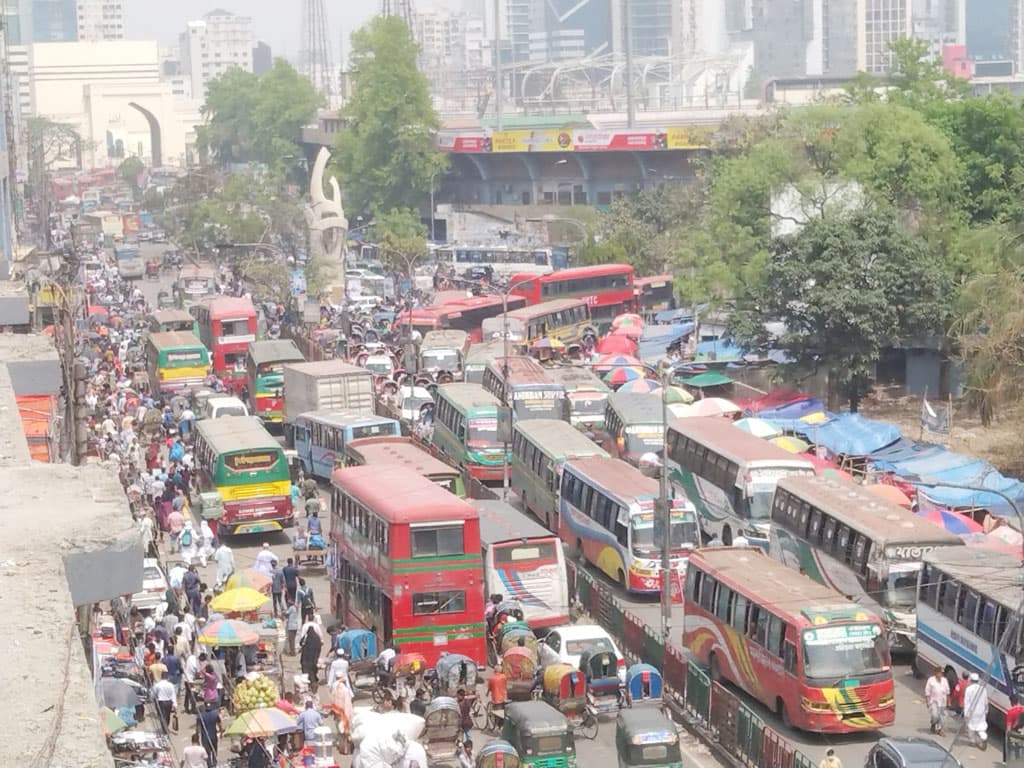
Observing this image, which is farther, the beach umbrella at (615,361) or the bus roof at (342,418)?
the beach umbrella at (615,361)

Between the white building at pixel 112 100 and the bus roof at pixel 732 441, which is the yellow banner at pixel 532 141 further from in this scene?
the white building at pixel 112 100

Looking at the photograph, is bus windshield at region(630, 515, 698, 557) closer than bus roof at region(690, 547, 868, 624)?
No

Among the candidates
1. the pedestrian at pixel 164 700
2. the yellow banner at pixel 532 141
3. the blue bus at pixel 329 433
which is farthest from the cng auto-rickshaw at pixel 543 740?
the yellow banner at pixel 532 141

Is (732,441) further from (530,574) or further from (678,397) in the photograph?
(678,397)

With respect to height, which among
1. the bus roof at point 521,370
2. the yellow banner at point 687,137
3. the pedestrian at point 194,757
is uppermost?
the yellow banner at point 687,137

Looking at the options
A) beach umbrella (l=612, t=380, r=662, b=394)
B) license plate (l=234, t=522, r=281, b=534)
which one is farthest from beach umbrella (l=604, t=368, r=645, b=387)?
license plate (l=234, t=522, r=281, b=534)

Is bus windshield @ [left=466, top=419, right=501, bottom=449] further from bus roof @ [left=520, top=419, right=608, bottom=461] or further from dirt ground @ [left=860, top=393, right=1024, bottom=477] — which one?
dirt ground @ [left=860, top=393, right=1024, bottom=477]
